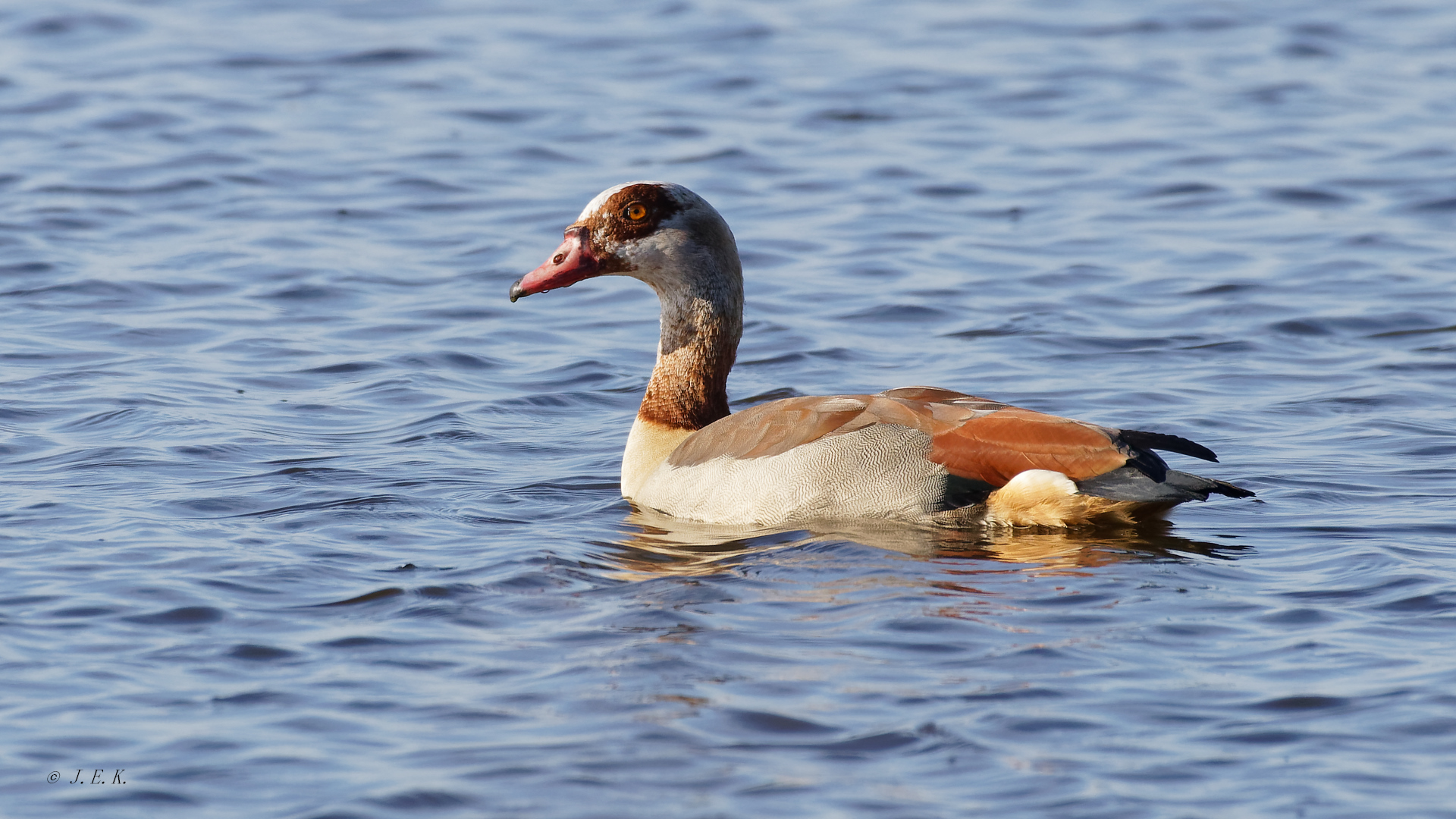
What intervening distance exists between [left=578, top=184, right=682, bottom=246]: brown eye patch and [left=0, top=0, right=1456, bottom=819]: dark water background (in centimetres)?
125

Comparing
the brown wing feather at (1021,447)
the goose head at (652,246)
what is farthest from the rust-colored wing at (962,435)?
the goose head at (652,246)

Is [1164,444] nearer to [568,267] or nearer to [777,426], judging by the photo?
[777,426]

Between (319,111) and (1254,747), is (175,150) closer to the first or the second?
(319,111)

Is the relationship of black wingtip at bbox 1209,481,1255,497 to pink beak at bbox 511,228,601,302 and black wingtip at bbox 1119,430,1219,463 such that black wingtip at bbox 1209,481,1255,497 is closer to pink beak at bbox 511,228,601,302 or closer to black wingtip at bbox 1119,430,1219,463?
black wingtip at bbox 1119,430,1219,463

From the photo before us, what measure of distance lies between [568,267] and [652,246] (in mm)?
427

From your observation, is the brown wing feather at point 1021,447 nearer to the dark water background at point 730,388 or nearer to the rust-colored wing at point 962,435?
the rust-colored wing at point 962,435

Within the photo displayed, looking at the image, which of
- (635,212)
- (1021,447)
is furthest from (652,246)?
(1021,447)

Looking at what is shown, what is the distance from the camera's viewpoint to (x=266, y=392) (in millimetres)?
10594

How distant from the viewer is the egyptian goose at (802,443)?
25.3ft

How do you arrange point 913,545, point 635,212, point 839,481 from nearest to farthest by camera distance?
point 913,545
point 839,481
point 635,212

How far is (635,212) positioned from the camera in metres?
9.10

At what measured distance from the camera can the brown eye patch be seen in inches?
358

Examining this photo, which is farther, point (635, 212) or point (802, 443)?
point (635, 212)

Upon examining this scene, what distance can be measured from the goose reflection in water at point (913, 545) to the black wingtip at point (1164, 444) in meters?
0.45
